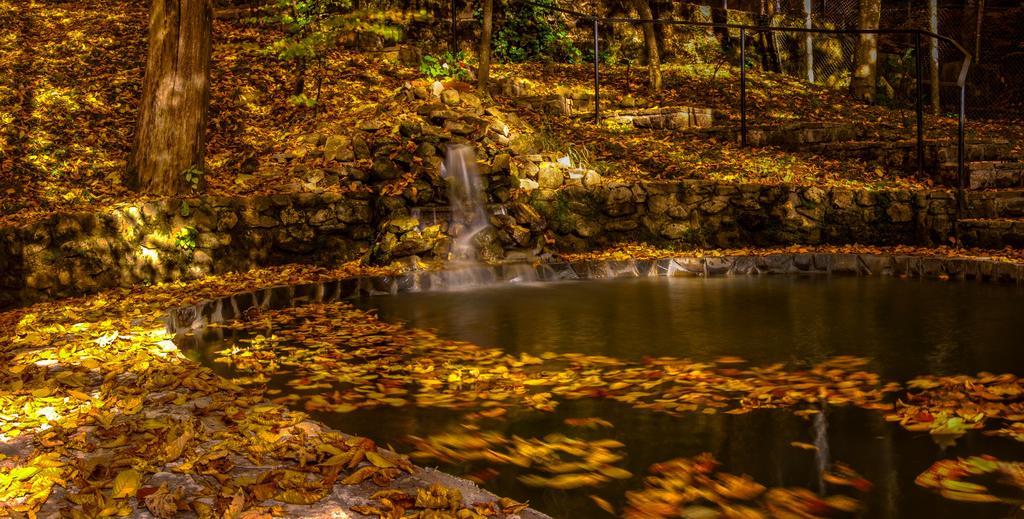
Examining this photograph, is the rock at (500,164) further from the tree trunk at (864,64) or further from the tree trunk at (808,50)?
the tree trunk at (808,50)

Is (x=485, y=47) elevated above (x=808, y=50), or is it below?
below

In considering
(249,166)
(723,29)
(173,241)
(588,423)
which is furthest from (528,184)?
(723,29)

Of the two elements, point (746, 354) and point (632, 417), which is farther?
point (746, 354)

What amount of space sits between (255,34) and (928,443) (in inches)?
524

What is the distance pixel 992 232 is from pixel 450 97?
6.70 meters

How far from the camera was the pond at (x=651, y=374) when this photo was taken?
2.92 meters

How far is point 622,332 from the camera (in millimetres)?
5578

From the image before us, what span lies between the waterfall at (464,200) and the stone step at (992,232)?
539cm

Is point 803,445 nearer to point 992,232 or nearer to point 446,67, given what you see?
point 992,232

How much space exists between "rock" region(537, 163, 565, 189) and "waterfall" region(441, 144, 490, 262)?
2.96 ft

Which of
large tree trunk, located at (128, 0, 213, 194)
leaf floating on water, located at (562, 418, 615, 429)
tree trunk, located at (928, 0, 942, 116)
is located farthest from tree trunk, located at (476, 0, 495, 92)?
leaf floating on water, located at (562, 418, 615, 429)

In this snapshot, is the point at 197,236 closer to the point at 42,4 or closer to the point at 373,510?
the point at 373,510

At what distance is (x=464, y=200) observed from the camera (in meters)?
9.13

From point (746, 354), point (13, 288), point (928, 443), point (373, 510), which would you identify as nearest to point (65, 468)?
point (373, 510)
